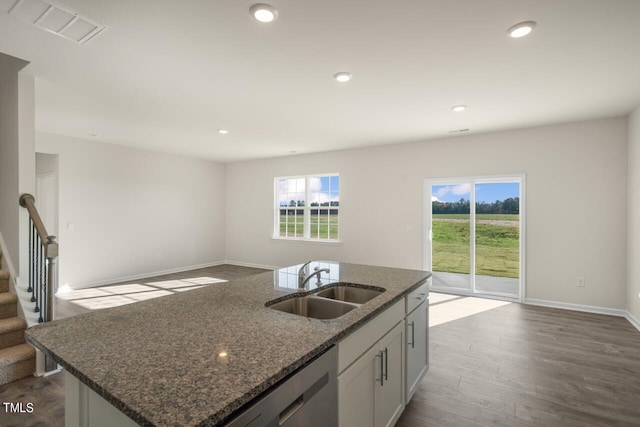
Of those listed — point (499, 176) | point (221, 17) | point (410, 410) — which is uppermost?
point (221, 17)

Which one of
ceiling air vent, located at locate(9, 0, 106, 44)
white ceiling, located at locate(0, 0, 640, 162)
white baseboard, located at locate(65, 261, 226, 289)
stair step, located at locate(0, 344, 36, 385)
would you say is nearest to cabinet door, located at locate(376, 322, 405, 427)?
white ceiling, located at locate(0, 0, 640, 162)

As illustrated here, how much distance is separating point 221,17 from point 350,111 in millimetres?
2167

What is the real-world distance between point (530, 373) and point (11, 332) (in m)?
4.51

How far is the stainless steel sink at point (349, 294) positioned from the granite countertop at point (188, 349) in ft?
1.10

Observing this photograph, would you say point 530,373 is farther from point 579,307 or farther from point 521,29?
point 521,29

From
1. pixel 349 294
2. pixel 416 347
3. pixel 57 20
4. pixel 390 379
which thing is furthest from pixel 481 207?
pixel 57 20

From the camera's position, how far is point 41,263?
2811 mm

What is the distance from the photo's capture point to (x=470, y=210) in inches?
203

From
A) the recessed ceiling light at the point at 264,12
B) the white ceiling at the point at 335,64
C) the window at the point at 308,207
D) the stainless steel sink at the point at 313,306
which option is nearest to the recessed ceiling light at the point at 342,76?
the white ceiling at the point at 335,64

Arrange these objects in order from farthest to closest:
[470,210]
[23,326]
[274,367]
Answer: [470,210] → [23,326] → [274,367]

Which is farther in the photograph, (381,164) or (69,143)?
(381,164)

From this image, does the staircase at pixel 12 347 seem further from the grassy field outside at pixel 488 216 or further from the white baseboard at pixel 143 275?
the grassy field outside at pixel 488 216

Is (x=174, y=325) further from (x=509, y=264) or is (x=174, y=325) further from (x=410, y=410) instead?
(x=509, y=264)

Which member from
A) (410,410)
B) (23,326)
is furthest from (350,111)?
(23,326)
